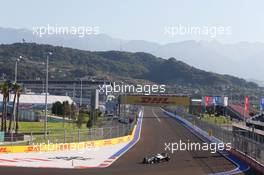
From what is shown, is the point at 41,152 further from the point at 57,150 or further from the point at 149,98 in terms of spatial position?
the point at 149,98

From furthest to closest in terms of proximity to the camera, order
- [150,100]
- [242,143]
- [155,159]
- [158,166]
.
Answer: [150,100] → [242,143] → [155,159] → [158,166]

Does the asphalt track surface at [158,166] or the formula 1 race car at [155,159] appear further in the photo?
the formula 1 race car at [155,159]

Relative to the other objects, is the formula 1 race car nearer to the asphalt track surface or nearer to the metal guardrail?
the asphalt track surface

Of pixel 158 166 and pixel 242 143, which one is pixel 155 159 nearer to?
pixel 158 166

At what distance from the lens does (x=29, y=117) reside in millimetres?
95562

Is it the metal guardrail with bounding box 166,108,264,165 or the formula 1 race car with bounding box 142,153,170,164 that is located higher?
the metal guardrail with bounding box 166,108,264,165

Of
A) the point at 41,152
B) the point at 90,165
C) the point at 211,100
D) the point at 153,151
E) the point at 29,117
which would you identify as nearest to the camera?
the point at 90,165

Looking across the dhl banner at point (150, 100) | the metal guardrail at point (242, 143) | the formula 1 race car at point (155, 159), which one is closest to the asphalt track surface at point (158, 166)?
the formula 1 race car at point (155, 159)

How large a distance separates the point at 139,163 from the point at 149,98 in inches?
2048

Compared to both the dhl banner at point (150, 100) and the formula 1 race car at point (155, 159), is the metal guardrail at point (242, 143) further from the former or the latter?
the dhl banner at point (150, 100)

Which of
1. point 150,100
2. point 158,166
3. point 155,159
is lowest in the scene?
point 158,166

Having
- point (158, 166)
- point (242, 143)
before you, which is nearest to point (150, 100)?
point (242, 143)

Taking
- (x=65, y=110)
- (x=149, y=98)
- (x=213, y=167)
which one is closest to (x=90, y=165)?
(x=213, y=167)

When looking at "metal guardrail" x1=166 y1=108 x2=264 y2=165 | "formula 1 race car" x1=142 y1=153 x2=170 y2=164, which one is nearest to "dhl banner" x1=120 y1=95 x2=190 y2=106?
"metal guardrail" x1=166 y1=108 x2=264 y2=165
